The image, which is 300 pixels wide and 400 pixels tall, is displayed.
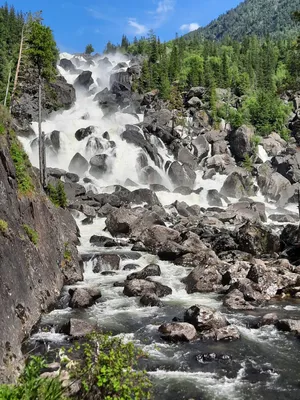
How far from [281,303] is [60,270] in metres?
13.0

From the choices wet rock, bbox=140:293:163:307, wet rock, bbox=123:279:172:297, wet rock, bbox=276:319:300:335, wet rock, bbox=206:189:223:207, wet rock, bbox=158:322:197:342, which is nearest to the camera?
wet rock, bbox=158:322:197:342

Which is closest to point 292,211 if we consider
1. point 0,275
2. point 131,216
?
point 131,216

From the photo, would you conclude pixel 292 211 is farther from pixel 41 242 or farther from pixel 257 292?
pixel 41 242

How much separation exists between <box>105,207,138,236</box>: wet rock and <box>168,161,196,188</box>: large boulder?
28443 mm

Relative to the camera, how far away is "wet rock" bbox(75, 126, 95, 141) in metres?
69.2

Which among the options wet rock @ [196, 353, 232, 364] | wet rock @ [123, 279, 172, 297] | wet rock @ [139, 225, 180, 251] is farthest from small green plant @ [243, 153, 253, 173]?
wet rock @ [196, 353, 232, 364]

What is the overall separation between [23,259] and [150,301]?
7588 millimetres

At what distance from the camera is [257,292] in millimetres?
22641

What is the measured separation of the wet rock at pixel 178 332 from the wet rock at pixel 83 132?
55975 mm

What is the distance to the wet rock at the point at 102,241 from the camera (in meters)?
34.7

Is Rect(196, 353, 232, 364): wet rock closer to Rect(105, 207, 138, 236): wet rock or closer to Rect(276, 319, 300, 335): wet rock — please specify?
Rect(276, 319, 300, 335): wet rock

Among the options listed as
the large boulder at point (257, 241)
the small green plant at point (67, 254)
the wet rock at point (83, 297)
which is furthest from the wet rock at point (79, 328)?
the large boulder at point (257, 241)

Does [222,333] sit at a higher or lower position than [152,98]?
lower

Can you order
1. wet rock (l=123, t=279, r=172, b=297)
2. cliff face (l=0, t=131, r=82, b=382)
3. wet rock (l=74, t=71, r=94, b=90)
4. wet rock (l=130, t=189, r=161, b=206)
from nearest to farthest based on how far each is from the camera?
cliff face (l=0, t=131, r=82, b=382)
wet rock (l=123, t=279, r=172, b=297)
wet rock (l=130, t=189, r=161, b=206)
wet rock (l=74, t=71, r=94, b=90)
